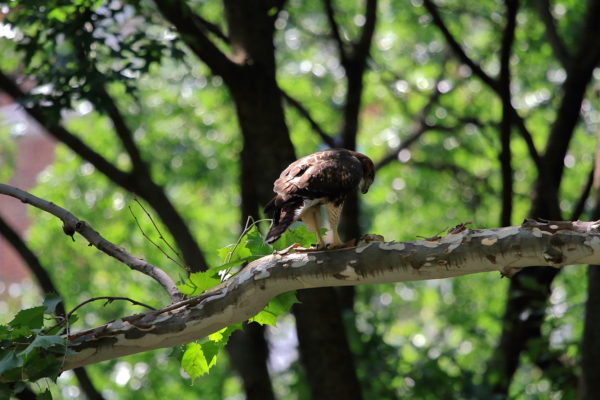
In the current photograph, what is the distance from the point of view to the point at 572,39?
9352 millimetres

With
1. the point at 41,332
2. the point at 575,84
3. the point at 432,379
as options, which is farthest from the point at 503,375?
the point at 41,332

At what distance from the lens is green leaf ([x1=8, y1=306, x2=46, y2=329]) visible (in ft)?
11.5

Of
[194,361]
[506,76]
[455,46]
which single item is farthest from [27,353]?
[455,46]

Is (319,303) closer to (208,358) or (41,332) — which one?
(208,358)

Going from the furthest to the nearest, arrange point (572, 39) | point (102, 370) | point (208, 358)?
point (102, 370) → point (572, 39) → point (208, 358)

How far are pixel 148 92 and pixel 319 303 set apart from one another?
5.96 meters

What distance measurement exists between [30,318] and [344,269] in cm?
131

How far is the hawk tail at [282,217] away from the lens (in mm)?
3521

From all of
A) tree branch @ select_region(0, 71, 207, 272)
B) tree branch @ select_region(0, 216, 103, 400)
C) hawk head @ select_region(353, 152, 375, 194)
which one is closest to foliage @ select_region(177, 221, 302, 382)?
hawk head @ select_region(353, 152, 375, 194)

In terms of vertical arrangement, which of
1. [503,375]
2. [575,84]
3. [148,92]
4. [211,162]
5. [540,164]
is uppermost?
[148,92]

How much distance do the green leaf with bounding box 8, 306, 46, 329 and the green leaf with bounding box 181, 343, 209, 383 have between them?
671 mm

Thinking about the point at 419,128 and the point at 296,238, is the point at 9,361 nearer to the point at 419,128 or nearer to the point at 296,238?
the point at 296,238

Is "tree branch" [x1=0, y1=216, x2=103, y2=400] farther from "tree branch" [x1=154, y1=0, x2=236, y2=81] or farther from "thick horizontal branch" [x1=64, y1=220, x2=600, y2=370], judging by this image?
"thick horizontal branch" [x1=64, y1=220, x2=600, y2=370]

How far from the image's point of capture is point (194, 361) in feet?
12.8
